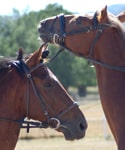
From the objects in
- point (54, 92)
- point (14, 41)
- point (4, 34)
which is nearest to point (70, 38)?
point (54, 92)

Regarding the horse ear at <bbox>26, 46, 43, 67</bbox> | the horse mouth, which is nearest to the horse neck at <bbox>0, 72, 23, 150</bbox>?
the horse ear at <bbox>26, 46, 43, 67</bbox>

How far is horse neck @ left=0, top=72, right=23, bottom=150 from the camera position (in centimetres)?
653

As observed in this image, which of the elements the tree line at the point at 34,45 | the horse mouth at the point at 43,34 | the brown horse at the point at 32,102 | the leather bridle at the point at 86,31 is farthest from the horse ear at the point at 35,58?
the tree line at the point at 34,45

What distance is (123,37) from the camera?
241 inches

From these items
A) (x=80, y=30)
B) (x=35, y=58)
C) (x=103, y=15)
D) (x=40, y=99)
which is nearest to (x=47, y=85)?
(x=40, y=99)

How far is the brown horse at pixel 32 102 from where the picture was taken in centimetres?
652

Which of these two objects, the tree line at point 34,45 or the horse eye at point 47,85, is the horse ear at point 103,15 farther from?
the tree line at point 34,45

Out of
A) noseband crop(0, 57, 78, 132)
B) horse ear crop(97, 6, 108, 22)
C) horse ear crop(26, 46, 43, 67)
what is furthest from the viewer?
horse ear crop(26, 46, 43, 67)

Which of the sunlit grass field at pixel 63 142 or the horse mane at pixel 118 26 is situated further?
the sunlit grass field at pixel 63 142

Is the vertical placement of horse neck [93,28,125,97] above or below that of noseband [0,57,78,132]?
above

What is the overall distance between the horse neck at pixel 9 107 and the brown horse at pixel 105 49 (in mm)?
708

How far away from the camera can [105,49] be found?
617 centimetres

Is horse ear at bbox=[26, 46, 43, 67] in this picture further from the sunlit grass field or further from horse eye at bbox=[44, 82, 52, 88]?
the sunlit grass field

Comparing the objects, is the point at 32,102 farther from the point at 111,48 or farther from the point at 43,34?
the point at 111,48
